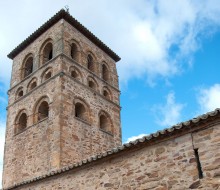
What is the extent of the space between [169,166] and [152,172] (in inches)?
16.7

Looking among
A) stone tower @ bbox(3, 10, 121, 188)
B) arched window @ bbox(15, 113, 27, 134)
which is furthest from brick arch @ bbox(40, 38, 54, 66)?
arched window @ bbox(15, 113, 27, 134)

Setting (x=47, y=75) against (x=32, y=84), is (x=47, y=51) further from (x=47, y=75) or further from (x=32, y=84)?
(x=32, y=84)

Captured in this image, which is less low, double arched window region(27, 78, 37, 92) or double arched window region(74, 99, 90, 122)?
double arched window region(27, 78, 37, 92)

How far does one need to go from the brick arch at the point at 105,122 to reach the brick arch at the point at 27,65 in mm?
4739

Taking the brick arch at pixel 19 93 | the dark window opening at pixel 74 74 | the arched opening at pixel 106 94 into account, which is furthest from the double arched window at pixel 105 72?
the brick arch at pixel 19 93

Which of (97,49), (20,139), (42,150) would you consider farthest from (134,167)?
(97,49)

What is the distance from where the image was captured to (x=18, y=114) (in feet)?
49.3

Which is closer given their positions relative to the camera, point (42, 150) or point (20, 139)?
point (42, 150)

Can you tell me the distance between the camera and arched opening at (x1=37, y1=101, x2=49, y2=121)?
14078 millimetres

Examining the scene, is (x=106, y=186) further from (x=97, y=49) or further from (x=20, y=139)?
(x=97, y=49)

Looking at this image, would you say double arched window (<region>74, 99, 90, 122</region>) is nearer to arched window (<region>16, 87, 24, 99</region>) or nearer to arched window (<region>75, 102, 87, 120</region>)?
arched window (<region>75, 102, 87, 120</region>)

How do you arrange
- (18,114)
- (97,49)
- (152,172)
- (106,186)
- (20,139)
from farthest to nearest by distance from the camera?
(97,49) < (18,114) < (20,139) < (106,186) < (152,172)

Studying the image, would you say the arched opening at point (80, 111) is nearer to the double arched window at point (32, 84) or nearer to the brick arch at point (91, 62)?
the double arched window at point (32, 84)

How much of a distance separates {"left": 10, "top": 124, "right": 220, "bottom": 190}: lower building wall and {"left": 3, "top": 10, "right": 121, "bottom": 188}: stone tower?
4.07m
